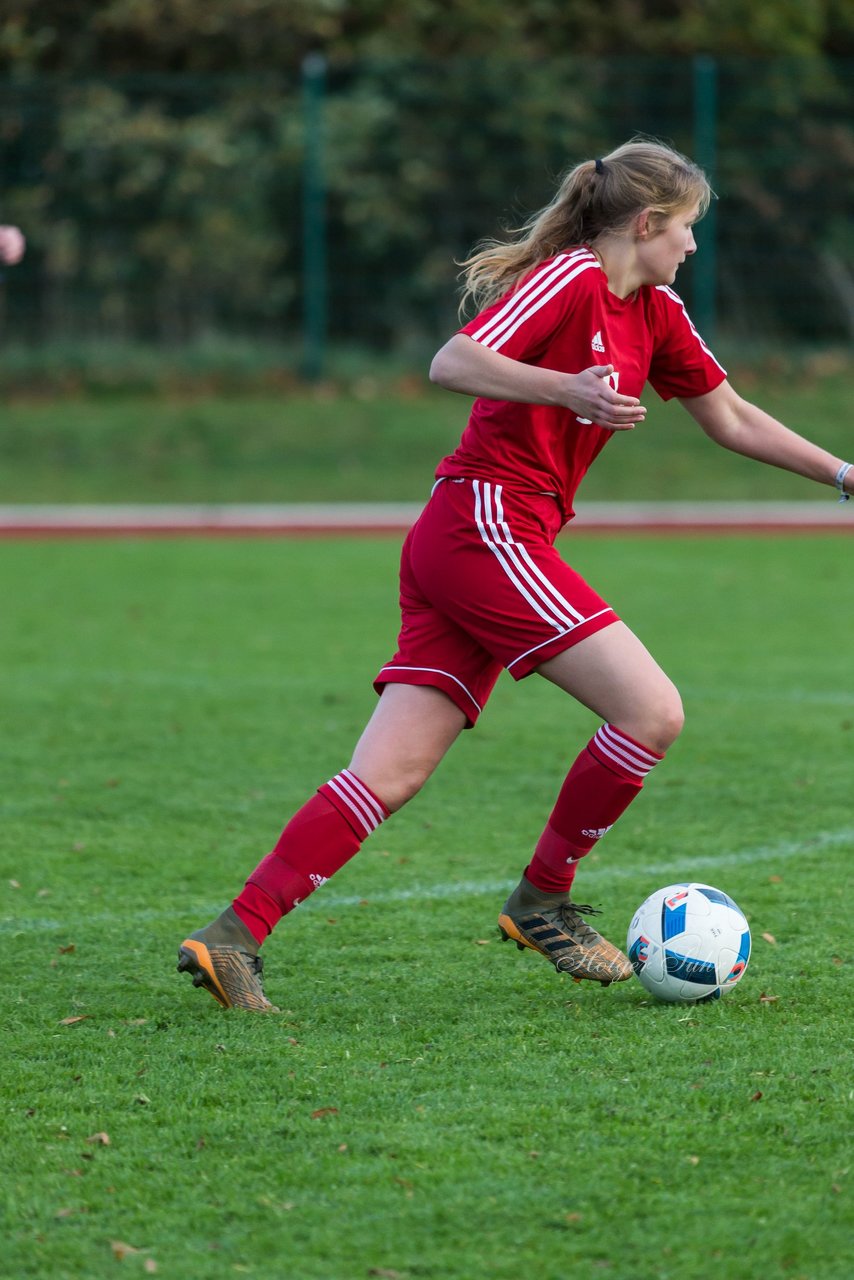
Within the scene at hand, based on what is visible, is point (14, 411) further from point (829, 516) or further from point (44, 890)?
point (44, 890)

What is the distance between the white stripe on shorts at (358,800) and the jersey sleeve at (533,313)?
110 cm

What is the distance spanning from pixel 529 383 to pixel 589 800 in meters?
1.08

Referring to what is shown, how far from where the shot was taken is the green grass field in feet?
9.55

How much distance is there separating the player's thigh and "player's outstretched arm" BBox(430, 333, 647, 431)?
1.73ft

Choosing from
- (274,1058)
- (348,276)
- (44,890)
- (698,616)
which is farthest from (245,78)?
(274,1058)

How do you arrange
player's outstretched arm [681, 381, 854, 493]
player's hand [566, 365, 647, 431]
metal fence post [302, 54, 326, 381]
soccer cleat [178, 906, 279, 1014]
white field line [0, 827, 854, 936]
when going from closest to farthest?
player's hand [566, 365, 647, 431] < soccer cleat [178, 906, 279, 1014] < player's outstretched arm [681, 381, 854, 493] < white field line [0, 827, 854, 936] < metal fence post [302, 54, 326, 381]

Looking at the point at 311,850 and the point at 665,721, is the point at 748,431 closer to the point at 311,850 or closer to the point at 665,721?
the point at 665,721

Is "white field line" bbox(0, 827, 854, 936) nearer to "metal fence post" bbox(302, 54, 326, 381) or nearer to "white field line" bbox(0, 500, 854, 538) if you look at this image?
"white field line" bbox(0, 500, 854, 538)

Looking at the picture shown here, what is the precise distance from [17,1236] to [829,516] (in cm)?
1461

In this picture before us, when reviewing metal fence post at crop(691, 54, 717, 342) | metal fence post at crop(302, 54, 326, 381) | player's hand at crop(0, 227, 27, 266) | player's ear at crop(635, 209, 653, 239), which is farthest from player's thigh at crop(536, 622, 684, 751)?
metal fence post at crop(302, 54, 326, 381)

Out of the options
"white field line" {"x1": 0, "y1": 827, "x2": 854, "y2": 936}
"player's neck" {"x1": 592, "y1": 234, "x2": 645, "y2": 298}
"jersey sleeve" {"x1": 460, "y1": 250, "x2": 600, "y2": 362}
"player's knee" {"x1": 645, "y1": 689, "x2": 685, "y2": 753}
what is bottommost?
"white field line" {"x1": 0, "y1": 827, "x2": 854, "y2": 936}

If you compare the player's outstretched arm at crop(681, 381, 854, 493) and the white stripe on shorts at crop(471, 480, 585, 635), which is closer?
the white stripe on shorts at crop(471, 480, 585, 635)

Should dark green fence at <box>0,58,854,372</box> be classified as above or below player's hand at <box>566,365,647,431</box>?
below

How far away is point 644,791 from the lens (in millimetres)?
6504
